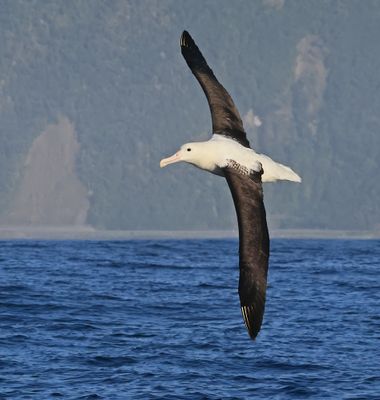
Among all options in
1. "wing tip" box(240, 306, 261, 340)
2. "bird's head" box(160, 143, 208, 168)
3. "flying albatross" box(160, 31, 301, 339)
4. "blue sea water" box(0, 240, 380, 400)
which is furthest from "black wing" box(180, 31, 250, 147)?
"blue sea water" box(0, 240, 380, 400)

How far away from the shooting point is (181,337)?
2552 cm

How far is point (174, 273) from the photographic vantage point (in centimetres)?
4369

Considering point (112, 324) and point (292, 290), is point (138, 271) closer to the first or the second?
point (292, 290)

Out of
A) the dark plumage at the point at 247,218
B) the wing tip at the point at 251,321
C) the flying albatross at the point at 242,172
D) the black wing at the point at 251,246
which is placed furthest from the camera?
the flying albatross at the point at 242,172

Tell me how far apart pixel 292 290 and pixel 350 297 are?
7.31ft

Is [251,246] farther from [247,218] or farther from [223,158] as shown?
[223,158]

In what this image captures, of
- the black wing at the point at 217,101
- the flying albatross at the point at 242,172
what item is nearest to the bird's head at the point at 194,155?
the flying albatross at the point at 242,172

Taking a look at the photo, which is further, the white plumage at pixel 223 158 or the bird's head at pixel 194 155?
the bird's head at pixel 194 155

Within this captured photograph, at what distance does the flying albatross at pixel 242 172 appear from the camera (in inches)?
480

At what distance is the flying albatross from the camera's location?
12.2 meters

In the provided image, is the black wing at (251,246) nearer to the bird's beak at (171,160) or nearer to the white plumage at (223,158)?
the white plumage at (223,158)

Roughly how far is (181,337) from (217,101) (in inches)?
402

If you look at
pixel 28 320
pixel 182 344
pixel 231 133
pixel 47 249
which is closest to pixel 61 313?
pixel 28 320

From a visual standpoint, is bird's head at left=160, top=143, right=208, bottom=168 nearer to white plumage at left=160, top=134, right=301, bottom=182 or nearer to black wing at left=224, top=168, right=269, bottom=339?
white plumage at left=160, top=134, right=301, bottom=182
